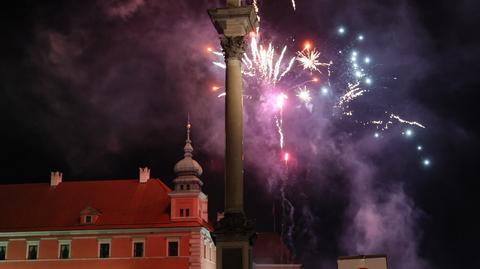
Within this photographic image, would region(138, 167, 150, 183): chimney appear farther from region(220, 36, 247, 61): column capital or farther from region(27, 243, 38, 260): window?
region(220, 36, 247, 61): column capital

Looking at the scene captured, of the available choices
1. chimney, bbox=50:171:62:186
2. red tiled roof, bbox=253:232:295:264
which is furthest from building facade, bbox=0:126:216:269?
red tiled roof, bbox=253:232:295:264

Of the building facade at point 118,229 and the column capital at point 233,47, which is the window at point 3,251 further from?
the column capital at point 233,47

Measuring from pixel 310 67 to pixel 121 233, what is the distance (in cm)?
2350

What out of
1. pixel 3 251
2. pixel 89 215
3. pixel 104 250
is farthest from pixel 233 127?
pixel 3 251

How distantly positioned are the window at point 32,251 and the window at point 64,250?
1904 millimetres

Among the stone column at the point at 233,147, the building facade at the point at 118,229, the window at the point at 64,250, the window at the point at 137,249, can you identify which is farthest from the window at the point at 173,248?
the stone column at the point at 233,147

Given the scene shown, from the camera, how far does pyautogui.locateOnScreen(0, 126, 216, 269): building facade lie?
46.4 meters

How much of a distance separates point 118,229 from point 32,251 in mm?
7068

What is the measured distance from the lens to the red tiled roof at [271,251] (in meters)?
68.4

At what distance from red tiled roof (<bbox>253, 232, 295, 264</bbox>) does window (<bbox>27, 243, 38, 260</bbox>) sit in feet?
89.6

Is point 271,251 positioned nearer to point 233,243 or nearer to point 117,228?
point 117,228

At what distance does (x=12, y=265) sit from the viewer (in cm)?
4778

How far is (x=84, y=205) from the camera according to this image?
5122 cm

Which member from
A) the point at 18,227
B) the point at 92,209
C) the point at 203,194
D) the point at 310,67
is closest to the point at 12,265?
the point at 18,227
